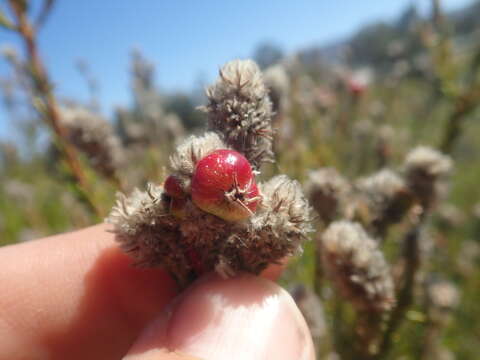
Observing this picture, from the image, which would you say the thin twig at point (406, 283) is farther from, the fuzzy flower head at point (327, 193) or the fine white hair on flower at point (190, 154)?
the fine white hair on flower at point (190, 154)

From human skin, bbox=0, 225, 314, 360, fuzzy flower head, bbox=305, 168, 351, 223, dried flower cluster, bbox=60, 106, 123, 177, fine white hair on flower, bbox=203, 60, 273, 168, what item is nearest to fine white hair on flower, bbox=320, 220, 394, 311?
human skin, bbox=0, 225, 314, 360

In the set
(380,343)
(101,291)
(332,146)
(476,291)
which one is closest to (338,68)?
(332,146)

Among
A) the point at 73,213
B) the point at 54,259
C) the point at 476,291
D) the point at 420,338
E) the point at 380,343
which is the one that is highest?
the point at 54,259

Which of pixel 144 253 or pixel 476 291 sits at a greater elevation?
pixel 144 253

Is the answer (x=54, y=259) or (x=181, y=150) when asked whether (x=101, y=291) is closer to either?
(x=54, y=259)

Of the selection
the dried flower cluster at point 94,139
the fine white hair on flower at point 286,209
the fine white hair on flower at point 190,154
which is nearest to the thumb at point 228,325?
the fine white hair on flower at point 286,209

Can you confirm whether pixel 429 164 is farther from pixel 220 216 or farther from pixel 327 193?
pixel 220 216
